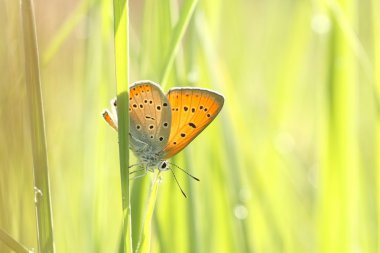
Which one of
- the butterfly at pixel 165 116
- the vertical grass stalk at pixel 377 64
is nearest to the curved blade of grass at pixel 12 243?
the butterfly at pixel 165 116

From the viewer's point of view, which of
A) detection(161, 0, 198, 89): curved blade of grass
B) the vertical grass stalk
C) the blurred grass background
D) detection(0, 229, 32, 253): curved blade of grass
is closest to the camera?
detection(0, 229, 32, 253): curved blade of grass

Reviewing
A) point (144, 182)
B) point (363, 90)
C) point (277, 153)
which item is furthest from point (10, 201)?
point (363, 90)

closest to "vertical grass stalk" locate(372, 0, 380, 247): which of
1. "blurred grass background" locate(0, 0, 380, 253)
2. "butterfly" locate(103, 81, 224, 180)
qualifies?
"blurred grass background" locate(0, 0, 380, 253)

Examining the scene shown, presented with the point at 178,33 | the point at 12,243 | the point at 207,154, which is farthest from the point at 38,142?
the point at 207,154

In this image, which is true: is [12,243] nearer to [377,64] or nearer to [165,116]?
[165,116]

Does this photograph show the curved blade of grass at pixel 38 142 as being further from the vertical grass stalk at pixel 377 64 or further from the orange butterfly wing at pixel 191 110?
the vertical grass stalk at pixel 377 64

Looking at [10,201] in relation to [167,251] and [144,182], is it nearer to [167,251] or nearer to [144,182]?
[144,182]

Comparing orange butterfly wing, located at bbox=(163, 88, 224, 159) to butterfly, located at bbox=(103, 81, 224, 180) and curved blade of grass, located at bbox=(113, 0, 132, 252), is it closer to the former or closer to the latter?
butterfly, located at bbox=(103, 81, 224, 180)
